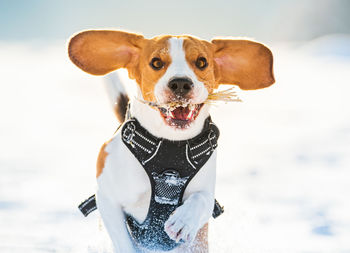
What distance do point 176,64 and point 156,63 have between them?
0.14 meters

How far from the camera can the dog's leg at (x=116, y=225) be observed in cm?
360

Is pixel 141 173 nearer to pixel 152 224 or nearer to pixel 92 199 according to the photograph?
pixel 152 224

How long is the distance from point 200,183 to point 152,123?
51cm

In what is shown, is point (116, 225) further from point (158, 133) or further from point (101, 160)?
point (158, 133)

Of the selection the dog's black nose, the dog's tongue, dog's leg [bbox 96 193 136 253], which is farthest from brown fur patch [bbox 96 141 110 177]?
the dog's black nose

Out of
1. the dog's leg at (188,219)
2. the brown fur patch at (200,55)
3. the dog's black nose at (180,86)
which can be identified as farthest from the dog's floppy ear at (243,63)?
the dog's leg at (188,219)

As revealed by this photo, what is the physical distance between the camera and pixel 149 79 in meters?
3.39

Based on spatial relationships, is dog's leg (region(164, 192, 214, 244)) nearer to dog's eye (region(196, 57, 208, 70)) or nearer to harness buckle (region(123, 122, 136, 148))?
harness buckle (region(123, 122, 136, 148))

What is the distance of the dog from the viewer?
3400 mm

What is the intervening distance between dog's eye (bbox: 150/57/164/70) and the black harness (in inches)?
16.2

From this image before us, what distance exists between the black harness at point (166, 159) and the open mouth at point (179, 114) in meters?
0.25

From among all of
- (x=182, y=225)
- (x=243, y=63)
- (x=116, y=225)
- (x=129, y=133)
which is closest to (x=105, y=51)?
(x=129, y=133)

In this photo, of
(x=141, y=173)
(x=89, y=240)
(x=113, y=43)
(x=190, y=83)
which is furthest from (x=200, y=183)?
(x=89, y=240)

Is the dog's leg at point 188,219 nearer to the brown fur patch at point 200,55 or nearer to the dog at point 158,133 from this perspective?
the dog at point 158,133
